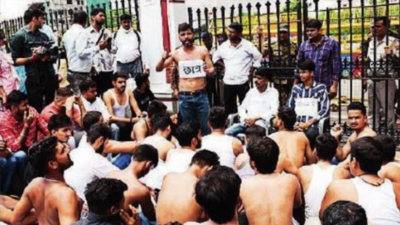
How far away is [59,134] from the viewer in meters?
5.94

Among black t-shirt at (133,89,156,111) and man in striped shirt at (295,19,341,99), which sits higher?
man in striped shirt at (295,19,341,99)

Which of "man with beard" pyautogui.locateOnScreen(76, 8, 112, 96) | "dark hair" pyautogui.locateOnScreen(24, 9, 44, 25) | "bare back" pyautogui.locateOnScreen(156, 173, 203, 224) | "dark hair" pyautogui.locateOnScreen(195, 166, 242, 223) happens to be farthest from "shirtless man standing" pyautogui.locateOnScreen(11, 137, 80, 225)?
"man with beard" pyautogui.locateOnScreen(76, 8, 112, 96)

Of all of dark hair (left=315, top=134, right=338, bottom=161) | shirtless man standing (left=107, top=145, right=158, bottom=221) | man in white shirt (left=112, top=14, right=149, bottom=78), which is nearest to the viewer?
shirtless man standing (left=107, top=145, right=158, bottom=221)

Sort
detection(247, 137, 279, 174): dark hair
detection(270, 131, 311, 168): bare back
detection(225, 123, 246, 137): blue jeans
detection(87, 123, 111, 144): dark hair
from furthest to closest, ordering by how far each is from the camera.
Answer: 1. detection(225, 123, 246, 137): blue jeans
2. detection(270, 131, 311, 168): bare back
3. detection(87, 123, 111, 144): dark hair
4. detection(247, 137, 279, 174): dark hair

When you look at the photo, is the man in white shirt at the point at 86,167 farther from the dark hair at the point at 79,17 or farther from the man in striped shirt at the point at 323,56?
the dark hair at the point at 79,17

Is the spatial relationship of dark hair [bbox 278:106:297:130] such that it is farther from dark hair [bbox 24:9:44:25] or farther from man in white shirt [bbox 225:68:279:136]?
dark hair [bbox 24:9:44:25]

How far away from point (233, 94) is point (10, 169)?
3.50 m

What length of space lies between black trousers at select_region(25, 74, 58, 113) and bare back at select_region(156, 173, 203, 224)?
3955mm

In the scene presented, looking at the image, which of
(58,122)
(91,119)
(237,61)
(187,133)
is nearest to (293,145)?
(187,133)

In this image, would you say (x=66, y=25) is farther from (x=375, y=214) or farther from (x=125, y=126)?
(x=375, y=214)

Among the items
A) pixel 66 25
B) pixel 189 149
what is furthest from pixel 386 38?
pixel 66 25

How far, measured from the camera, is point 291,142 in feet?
18.6

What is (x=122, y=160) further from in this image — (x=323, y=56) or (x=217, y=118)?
(x=323, y=56)

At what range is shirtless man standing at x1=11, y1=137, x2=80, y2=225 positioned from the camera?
3.79 meters
